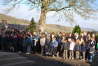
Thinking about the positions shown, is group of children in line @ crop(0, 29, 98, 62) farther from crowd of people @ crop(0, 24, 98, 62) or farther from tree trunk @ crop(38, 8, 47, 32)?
tree trunk @ crop(38, 8, 47, 32)

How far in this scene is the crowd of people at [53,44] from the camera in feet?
81.8

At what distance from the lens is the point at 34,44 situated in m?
28.3

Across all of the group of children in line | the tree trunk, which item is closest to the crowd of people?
the group of children in line

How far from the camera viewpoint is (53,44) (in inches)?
1045

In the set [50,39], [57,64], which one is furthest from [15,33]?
[57,64]

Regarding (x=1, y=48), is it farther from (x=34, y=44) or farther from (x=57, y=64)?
(x=57, y=64)

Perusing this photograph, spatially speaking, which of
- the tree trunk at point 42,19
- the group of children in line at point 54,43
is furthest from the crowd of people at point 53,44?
the tree trunk at point 42,19

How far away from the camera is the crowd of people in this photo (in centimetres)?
2494

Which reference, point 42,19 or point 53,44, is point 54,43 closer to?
point 53,44

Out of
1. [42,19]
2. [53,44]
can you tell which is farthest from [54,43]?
[42,19]

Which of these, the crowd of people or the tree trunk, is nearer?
the crowd of people

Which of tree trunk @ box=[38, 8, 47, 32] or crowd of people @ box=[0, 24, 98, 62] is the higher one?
tree trunk @ box=[38, 8, 47, 32]

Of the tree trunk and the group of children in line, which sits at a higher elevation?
the tree trunk

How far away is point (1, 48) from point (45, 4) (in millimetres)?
10577
